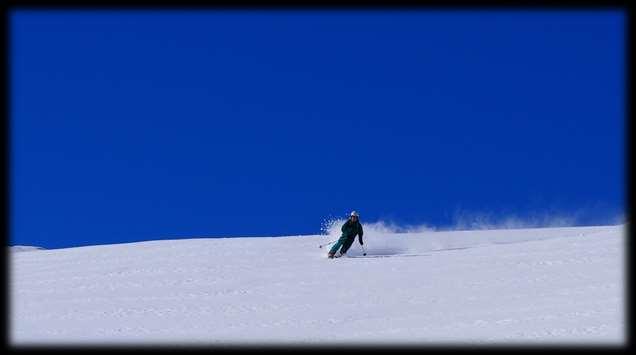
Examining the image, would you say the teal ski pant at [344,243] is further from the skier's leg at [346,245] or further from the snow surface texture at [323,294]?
the snow surface texture at [323,294]

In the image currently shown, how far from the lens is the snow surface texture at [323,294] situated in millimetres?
10680

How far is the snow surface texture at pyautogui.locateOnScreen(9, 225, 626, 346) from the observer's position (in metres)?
10.7

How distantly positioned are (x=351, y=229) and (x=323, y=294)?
502 cm

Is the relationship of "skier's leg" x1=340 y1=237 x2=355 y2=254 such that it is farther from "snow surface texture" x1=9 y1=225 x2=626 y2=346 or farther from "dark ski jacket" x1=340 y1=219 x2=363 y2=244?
"snow surface texture" x1=9 y1=225 x2=626 y2=346

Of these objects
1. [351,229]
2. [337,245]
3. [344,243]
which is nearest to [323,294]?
[337,245]

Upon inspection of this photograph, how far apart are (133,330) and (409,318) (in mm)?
3666

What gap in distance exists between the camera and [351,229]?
61.1ft

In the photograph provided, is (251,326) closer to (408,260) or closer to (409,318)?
(409,318)

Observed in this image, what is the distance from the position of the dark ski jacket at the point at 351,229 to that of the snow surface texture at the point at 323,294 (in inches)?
21.0

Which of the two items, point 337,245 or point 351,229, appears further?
point 351,229

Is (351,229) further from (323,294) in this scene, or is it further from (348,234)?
(323,294)

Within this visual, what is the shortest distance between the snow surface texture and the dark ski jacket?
53 centimetres

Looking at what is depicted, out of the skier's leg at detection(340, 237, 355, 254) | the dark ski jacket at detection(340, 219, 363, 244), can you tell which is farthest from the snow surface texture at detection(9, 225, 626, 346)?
the dark ski jacket at detection(340, 219, 363, 244)

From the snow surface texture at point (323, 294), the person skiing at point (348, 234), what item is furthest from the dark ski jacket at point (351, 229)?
the snow surface texture at point (323, 294)
